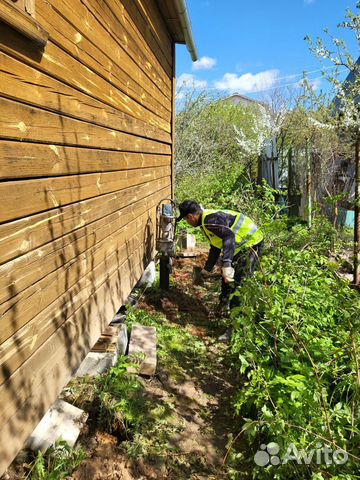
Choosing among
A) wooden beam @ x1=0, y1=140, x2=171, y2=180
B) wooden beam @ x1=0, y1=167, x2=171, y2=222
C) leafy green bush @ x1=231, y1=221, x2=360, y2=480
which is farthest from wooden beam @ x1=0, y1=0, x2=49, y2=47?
leafy green bush @ x1=231, y1=221, x2=360, y2=480

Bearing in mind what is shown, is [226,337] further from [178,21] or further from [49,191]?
[178,21]

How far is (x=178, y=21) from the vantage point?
5898 mm

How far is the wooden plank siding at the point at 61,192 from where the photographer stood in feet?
5.98

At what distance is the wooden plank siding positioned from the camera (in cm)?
182

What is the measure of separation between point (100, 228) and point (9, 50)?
63.8 inches

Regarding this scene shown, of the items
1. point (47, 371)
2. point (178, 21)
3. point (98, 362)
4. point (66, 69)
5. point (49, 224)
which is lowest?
point (98, 362)

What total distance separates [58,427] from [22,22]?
2350mm

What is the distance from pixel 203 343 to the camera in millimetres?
4680

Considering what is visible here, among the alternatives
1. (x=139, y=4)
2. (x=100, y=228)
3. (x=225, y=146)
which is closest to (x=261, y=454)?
(x=100, y=228)

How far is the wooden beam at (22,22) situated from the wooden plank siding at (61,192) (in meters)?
0.05

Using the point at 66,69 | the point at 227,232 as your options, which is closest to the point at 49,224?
the point at 66,69

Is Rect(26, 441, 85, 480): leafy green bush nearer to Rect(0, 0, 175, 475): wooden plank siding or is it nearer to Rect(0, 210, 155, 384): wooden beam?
Rect(0, 0, 175, 475): wooden plank siding

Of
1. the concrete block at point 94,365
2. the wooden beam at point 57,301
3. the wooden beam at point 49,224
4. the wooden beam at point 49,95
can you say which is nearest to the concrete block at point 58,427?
the concrete block at point 94,365

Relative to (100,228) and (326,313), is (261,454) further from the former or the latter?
(100,228)
